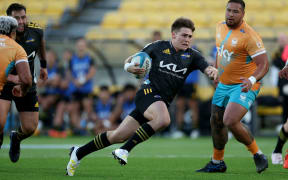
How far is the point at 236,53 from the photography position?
8117 mm

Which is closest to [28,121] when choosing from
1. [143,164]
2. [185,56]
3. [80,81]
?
[143,164]

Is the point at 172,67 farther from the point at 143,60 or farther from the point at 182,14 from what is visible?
the point at 182,14

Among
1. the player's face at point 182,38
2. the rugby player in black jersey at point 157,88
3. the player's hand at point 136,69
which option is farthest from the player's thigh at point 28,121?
the player's face at point 182,38

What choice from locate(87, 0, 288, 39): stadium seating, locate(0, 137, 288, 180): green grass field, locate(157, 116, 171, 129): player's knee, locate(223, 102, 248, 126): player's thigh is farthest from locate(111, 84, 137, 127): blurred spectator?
locate(157, 116, 171, 129): player's knee

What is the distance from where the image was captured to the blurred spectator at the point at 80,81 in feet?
52.1

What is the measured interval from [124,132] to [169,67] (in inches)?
44.4

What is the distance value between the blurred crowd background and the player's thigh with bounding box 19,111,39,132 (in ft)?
18.5

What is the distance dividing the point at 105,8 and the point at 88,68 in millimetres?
5840

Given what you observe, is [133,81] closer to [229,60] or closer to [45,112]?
[45,112]

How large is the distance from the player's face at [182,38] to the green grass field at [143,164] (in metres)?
1.71

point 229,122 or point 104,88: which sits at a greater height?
point 229,122

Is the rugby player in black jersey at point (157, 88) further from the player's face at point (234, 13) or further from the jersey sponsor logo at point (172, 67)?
the player's face at point (234, 13)

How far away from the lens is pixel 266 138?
15539mm

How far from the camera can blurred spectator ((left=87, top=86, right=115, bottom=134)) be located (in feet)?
53.3
